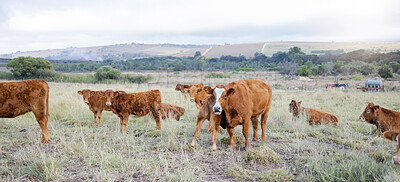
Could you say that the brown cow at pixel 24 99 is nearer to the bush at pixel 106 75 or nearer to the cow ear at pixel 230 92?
the cow ear at pixel 230 92

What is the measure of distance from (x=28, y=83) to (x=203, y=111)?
13.6 ft

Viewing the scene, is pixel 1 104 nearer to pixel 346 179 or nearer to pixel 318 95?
pixel 346 179

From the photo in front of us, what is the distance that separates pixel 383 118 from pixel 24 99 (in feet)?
30.1

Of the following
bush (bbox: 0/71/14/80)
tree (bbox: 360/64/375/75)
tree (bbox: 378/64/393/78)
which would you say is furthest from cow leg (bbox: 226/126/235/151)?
tree (bbox: 360/64/375/75)

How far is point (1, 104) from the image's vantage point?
237 inches

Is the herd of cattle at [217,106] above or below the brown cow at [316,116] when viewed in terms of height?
above

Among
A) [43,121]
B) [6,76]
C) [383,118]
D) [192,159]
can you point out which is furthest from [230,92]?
[6,76]

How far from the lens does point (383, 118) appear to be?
7.42 meters

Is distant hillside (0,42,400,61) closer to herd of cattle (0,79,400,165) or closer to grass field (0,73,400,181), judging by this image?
herd of cattle (0,79,400,165)

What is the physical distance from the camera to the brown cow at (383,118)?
7259mm

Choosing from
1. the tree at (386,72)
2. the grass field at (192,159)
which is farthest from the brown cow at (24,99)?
the tree at (386,72)

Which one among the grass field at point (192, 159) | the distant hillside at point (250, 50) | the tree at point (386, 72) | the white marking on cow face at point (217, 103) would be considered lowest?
the tree at point (386, 72)

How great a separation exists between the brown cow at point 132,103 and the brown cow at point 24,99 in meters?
1.93

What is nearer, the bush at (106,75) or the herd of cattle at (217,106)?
the herd of cattle at (217,106)
